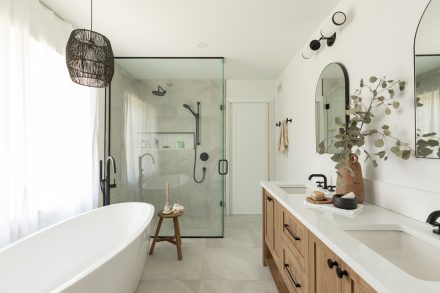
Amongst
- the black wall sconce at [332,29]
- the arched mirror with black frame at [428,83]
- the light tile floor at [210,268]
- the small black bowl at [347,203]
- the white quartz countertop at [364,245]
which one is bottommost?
the light tile floor at [210,268]

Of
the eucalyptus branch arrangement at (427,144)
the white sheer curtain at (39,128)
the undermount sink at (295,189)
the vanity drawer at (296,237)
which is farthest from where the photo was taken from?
the undermount sink at (295,189)

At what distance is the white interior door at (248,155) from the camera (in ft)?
12.6

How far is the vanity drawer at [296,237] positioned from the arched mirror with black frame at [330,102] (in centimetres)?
60

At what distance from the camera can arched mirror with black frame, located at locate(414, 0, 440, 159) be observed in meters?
0.99

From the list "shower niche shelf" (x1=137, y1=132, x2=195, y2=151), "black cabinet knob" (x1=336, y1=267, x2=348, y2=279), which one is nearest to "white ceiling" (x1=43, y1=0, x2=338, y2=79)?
"shower niche shelf" (x1=137, y1=132, x2=195, y2=151)

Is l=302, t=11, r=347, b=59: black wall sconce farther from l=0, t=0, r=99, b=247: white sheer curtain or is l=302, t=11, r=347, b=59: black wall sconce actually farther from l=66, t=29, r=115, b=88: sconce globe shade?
l=0, t=0, r=99, b=247: white sheer curtain

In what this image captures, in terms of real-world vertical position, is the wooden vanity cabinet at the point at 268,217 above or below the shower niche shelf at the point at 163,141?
below

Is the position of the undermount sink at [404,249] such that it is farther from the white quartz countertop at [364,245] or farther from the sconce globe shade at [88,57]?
the sconce globe shade at [88,57]

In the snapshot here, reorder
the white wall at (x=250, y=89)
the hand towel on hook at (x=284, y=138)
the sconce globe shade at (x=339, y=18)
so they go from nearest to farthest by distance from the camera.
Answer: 1. the sconce globe shade at (x=339, y=18)
2. the hand towel on hook at (x=284, y=138)
3. the white wall at (x=250, y=89)

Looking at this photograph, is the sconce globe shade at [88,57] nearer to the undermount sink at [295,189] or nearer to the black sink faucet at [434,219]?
the undermount sink at [295,189]

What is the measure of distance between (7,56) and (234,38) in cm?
196

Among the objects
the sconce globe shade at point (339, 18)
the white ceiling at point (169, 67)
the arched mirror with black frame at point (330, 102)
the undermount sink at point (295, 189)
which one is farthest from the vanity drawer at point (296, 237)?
the white ceiling at point (169, 67)

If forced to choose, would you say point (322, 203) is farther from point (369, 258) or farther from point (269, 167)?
point (269, 167)

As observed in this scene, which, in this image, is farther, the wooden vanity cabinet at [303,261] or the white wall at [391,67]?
the white wall at [391,67]
